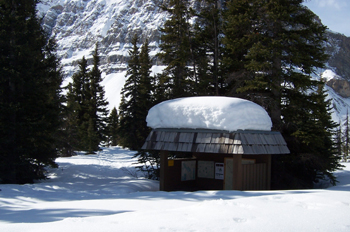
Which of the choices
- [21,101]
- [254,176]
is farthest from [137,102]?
[254,176]

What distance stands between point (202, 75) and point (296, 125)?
5.83 m

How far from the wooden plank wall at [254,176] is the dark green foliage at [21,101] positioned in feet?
26.1

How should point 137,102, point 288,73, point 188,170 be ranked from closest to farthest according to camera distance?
point 188,170
point 288,73
point 137,102

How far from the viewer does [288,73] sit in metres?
13.9

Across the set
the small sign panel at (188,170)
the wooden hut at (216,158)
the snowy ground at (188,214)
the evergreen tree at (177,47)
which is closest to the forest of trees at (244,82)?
the evergreen tree at (177,47)

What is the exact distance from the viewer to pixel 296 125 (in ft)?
45.0

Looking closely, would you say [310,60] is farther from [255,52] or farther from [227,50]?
[227,50]

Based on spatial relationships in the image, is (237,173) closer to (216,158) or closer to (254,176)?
(254,176)

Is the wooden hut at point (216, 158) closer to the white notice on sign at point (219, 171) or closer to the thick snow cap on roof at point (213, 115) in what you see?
the white notice on sign at point (219, 171)

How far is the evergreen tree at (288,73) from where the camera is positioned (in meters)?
13.3

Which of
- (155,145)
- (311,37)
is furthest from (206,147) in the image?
(311,37)

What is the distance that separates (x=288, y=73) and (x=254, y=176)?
561 centimetres

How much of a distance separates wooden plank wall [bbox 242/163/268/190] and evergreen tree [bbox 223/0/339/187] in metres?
2.91

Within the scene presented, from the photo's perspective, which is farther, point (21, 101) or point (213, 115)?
point (21, 101)
